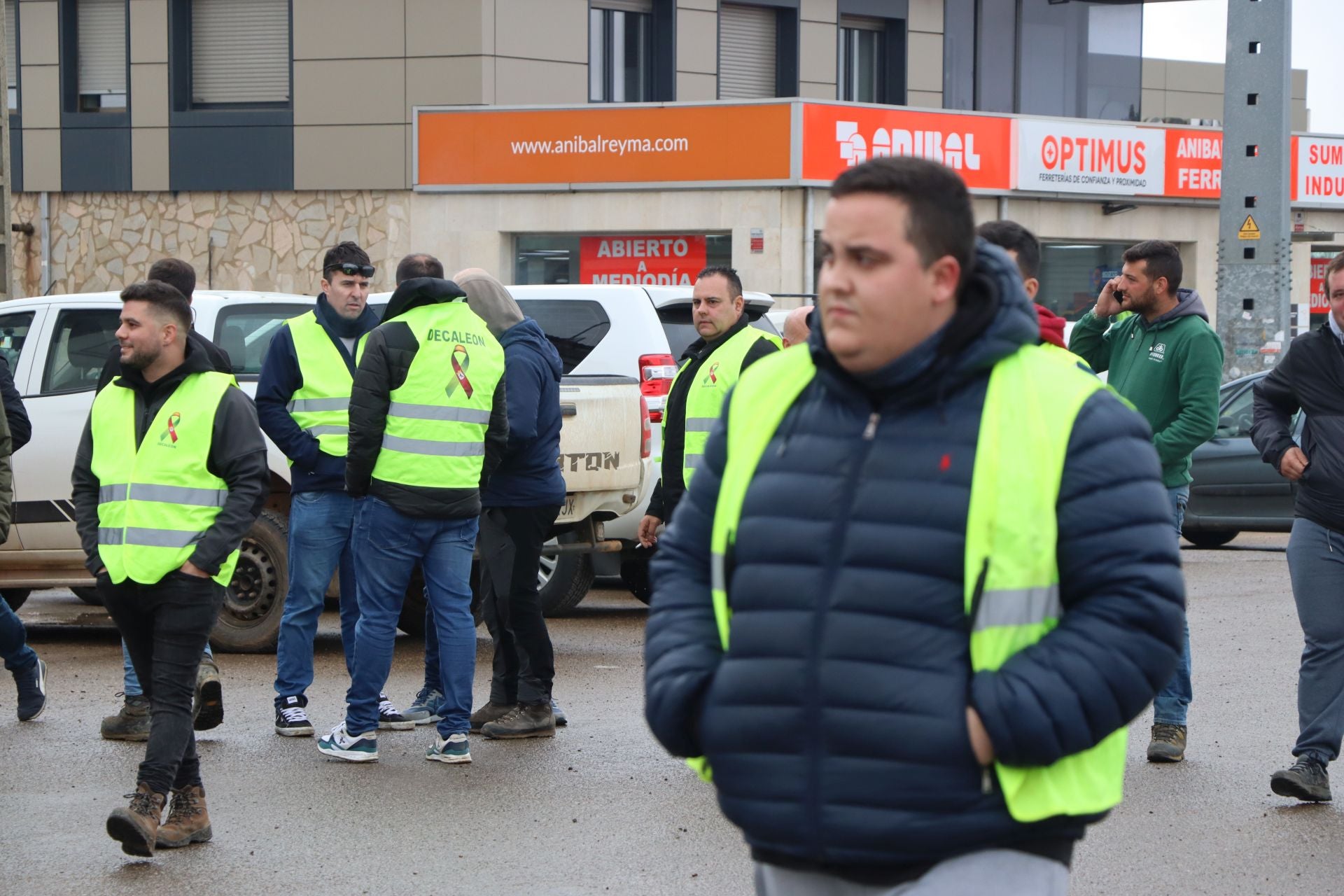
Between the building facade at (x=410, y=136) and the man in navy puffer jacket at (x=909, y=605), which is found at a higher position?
the building facade at (x=410, y=136)

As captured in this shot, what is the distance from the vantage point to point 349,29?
23266 millimetres

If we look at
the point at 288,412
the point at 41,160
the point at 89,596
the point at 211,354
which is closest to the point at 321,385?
the point at 288,412

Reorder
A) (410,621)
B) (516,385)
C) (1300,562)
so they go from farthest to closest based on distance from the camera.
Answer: (410,621)
(516,385)
(1300,562)

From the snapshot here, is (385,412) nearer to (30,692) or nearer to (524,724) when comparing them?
(524,724)

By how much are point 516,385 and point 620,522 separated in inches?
128

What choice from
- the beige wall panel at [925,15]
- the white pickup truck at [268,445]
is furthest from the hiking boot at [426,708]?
the beige wall panel at [925,15]

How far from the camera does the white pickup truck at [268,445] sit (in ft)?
31.3

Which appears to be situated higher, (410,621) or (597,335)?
(597,335)

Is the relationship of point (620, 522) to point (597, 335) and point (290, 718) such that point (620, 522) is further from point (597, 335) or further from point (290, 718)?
point (290, 718)

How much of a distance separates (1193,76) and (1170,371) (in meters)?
39.6

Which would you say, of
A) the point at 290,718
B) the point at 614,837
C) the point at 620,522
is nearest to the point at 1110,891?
the point at 614,837

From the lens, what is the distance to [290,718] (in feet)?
24.9

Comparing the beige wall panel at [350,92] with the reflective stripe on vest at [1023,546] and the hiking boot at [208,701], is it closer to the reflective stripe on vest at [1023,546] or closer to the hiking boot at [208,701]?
the hiking boot at [208,701]

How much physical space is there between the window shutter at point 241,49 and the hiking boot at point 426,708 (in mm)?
17184
